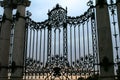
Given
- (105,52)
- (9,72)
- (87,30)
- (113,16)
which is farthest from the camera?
(9,72)

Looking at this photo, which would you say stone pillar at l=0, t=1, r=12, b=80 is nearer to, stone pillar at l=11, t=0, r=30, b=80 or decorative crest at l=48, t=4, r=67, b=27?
stone pillar at l=11, t=0, r=30, b=80

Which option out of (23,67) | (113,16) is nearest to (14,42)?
(23,67)

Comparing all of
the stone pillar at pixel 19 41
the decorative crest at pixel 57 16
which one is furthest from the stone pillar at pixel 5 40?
the decorative crest at pixel 57 16

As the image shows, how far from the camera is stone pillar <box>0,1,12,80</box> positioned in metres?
12.1

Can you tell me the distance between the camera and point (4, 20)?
1276cm

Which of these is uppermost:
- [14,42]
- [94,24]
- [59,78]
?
[94,24]

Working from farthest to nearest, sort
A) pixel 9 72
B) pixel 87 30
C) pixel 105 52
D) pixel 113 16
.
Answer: pixel 9 72, pixel 87 30, pixel 113 16, pixel 105 52

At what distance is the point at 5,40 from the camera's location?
12.5 m

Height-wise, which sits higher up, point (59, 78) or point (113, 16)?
point (113, 16)

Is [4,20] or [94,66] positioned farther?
[4,20]

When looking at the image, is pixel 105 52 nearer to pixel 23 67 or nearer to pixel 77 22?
pixel 77 22

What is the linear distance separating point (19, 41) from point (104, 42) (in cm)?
426

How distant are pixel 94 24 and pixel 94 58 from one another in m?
1.62

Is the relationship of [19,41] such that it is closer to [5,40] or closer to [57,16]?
[5,40]
